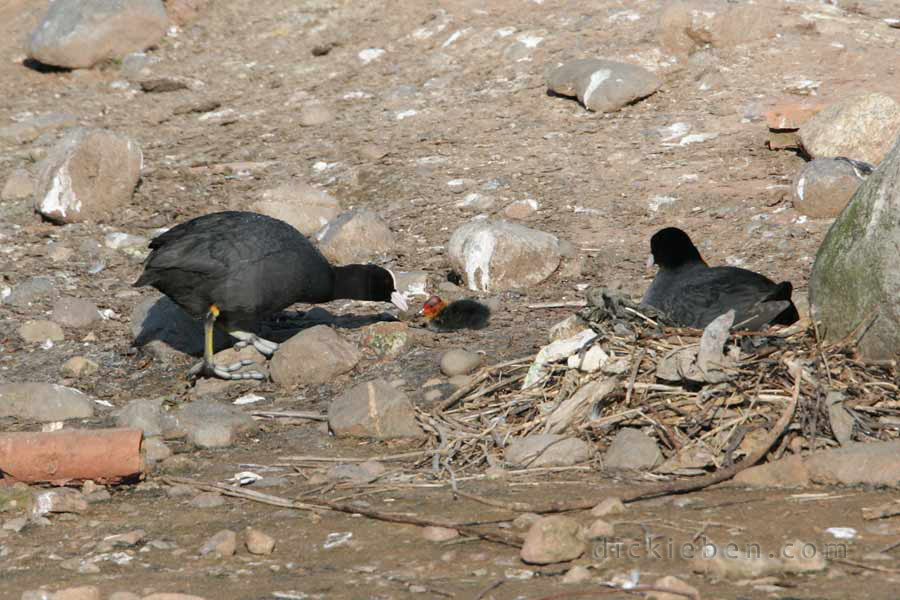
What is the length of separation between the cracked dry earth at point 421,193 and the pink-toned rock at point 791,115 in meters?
0.23

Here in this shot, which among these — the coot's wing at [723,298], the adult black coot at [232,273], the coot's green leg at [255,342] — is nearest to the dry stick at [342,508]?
the adult black coot at [232,273]

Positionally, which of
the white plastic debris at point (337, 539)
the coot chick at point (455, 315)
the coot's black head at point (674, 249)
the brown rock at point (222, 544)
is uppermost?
the brown rock at point (222, 544)

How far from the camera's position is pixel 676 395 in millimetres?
4867

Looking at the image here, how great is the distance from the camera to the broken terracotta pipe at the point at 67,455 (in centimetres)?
465

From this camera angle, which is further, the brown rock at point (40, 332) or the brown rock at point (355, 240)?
the brown rock at point (355, 240)

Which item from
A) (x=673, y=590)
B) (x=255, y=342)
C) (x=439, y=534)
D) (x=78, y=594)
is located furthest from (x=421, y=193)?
(x=673, y=590)

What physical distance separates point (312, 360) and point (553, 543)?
3103mm

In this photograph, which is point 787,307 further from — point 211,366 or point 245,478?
point 211,366

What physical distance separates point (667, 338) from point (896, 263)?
104 cm

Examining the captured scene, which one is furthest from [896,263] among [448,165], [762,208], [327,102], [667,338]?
[327,102]

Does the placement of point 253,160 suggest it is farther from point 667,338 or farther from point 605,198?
point 667,338

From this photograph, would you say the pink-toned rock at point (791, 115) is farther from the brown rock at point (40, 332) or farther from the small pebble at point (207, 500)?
the small pebble at point (207, 500)

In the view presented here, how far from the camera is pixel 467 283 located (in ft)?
24.8

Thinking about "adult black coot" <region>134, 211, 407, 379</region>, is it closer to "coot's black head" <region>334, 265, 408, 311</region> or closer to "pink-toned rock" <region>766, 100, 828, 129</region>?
"coot's black head" <region>334, 265, 408, 311</region>
